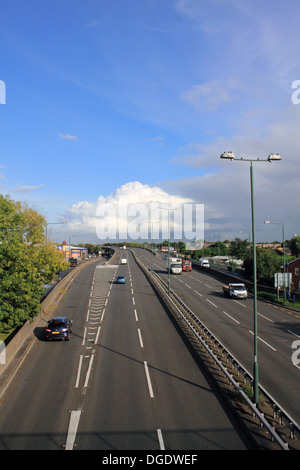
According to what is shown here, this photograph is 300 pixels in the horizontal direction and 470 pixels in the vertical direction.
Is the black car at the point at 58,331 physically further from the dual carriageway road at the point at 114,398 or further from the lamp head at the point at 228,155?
the lamp head at the point at 228,155

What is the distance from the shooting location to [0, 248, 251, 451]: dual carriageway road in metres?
11.4

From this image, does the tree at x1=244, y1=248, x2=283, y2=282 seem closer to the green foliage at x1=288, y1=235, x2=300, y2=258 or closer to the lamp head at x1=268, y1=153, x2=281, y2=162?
the lamp head at x1=268, y1=153, x2=281, y2=162

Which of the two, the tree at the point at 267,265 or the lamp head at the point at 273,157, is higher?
the lamp head at the point at 273,157

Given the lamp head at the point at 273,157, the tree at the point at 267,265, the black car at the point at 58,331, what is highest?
the lamp head at the point at 273,157

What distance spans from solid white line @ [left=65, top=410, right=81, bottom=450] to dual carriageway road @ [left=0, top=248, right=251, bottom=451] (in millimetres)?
34

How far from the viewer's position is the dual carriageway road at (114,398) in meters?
11.4

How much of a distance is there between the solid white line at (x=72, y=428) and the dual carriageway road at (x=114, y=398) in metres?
0.03

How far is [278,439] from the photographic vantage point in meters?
10.1

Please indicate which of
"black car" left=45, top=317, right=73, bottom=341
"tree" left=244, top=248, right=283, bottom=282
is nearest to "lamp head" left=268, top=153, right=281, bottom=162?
"black car" left=45, top=317, right=73, bottom=341

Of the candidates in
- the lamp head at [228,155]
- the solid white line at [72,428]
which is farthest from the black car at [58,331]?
the lamp head at [228,155]

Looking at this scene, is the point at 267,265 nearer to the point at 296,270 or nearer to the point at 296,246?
the point at 296,270

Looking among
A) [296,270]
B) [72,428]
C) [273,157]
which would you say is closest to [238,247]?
[296,270]
